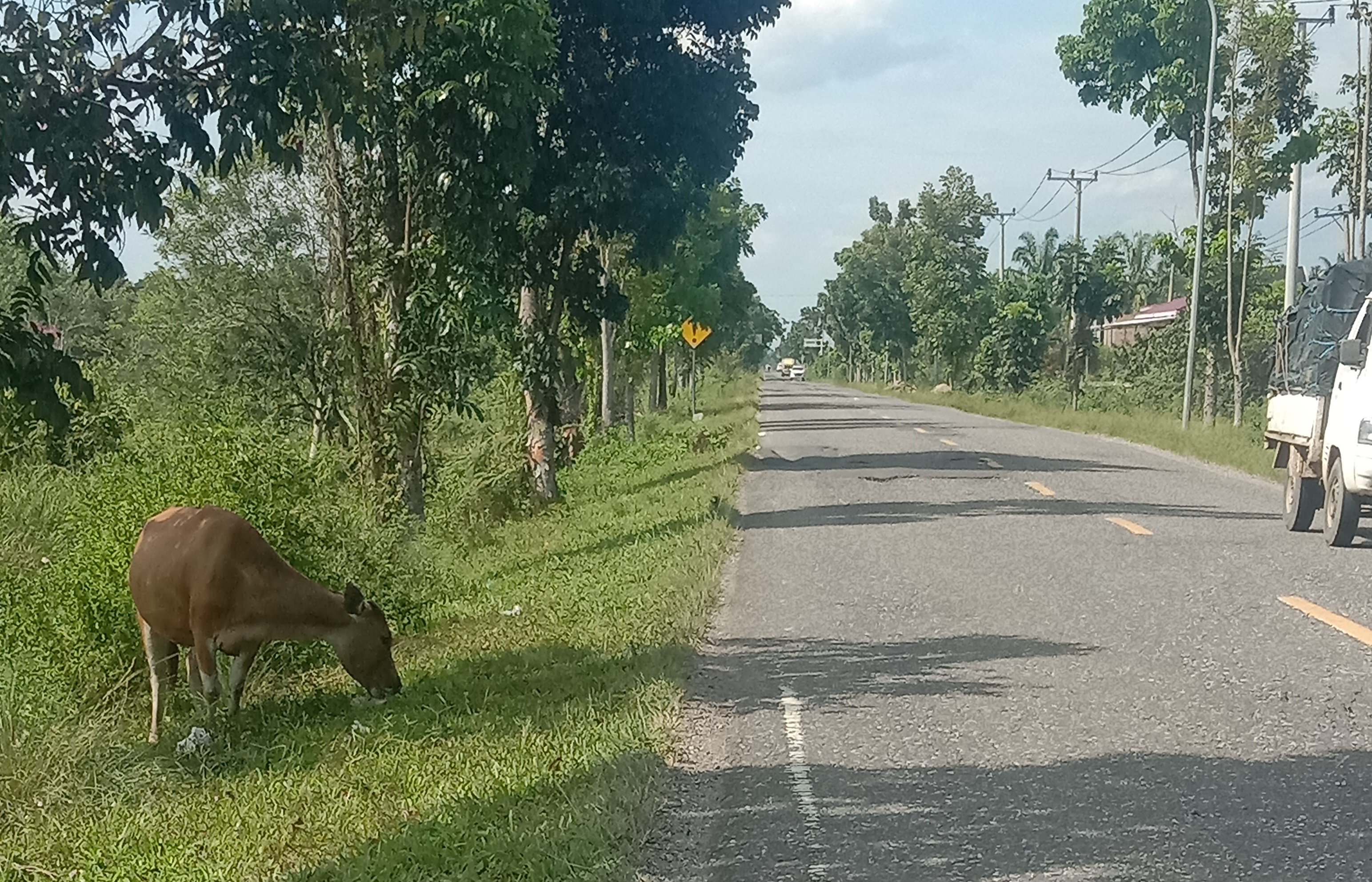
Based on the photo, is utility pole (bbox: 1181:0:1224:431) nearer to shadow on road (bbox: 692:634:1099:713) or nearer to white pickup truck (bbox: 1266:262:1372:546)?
white pickup truck (bbox: 1266:262:1372:546)

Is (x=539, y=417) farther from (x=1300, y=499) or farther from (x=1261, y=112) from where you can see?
(x=1261, y=112)

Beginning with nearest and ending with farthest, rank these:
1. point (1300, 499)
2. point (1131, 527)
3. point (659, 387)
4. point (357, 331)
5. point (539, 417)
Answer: point (1300, 499) → point (1131, 527) → point (357, 331) → point (539, 417) → point (659, 387)

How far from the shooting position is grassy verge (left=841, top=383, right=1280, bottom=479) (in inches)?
992

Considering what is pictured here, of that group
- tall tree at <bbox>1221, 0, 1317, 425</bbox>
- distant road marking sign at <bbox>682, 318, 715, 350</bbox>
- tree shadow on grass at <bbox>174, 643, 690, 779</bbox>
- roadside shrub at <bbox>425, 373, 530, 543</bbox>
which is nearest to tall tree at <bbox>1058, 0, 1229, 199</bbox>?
tall tree at <bbox>1221, 0, 1317, 425</bbox>

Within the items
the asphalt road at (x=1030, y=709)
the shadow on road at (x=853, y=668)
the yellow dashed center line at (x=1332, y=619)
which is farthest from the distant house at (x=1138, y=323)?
the shadow on road at (x=853, y=668)

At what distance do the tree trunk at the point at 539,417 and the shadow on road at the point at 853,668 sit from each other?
11649mm

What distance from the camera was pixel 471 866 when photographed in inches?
210

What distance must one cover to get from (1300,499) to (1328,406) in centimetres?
111

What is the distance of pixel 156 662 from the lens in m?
9.12

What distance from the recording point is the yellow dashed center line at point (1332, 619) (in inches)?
357

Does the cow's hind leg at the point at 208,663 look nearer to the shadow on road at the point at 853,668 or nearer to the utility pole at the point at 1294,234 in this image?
the shadow on road at the point at 853,668

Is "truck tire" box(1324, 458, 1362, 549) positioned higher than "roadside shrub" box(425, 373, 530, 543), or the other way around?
"truck tire" box(1324, 458, 1362, 549)

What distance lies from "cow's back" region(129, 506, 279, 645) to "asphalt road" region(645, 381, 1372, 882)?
2695 millimetres

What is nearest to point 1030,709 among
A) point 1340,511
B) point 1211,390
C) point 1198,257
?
point 1340,511
